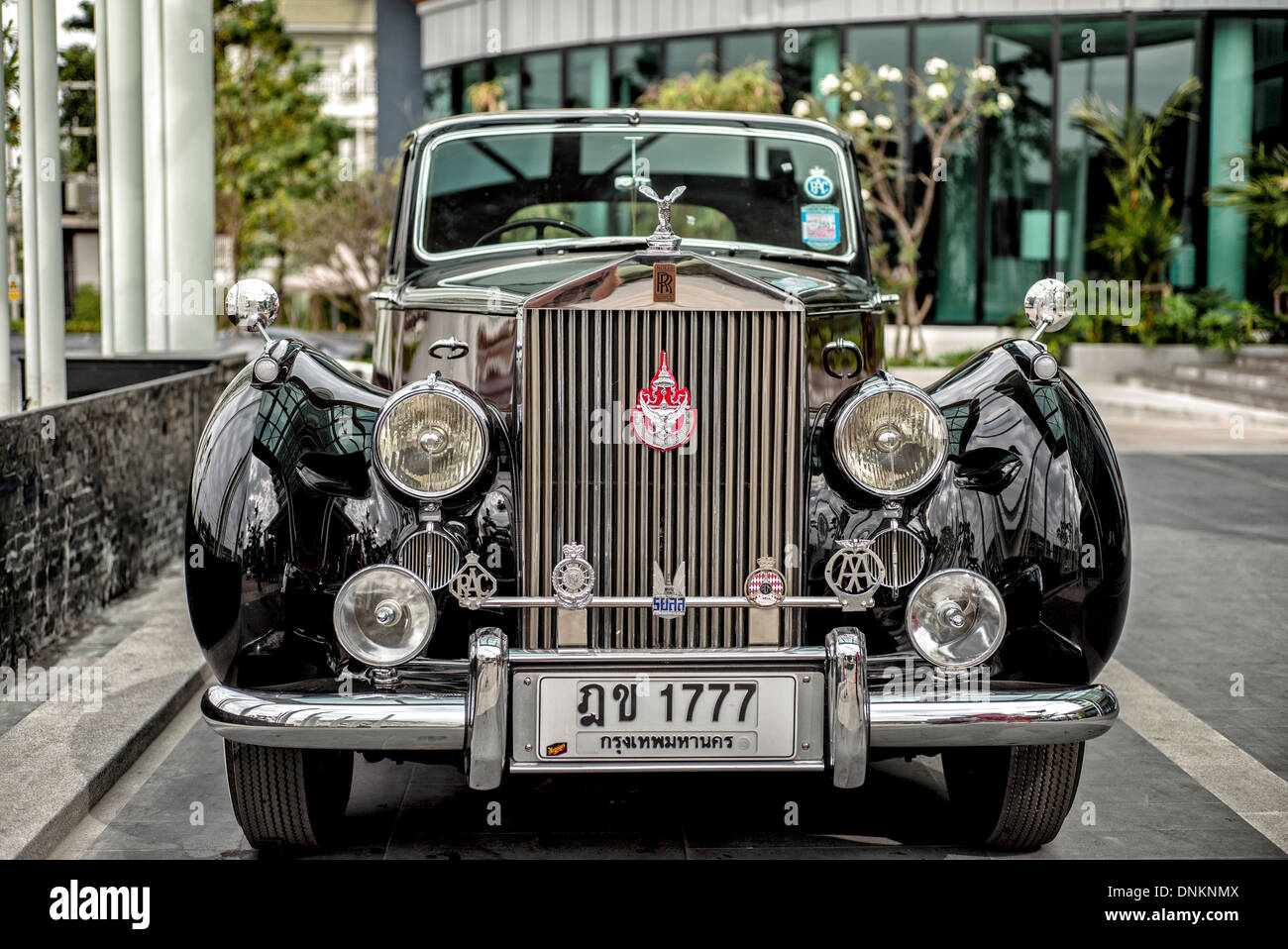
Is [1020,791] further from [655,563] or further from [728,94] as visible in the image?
[728,94]

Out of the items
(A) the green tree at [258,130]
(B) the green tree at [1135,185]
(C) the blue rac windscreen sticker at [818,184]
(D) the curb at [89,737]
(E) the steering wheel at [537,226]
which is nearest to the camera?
(D) the curb at [89,737]

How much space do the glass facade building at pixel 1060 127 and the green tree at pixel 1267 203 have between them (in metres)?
0.87

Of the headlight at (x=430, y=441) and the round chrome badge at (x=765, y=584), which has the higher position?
the headlight at (x=430, y=441)

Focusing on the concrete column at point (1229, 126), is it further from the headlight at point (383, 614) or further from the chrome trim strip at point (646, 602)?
the headlight at point (383, 614)

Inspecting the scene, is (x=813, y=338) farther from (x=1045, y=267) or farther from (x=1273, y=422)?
(x=1045, y=267)

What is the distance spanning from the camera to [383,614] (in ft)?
10.5

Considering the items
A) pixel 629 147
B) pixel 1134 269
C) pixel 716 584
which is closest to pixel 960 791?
pixel 716 584

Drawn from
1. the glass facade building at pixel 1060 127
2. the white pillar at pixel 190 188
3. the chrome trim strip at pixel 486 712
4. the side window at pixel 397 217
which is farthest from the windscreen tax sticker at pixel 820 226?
the glass facade building at pixel 1060 127

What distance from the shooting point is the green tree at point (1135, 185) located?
18.7 m

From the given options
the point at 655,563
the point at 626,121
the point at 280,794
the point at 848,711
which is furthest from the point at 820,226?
the point at 280,794

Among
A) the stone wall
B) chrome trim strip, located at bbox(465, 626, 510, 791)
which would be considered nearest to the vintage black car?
chrome trim strip, located at bbox(465, 626, 510, 791)

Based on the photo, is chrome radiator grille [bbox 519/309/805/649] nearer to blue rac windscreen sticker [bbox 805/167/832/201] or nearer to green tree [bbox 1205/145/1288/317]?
blue rac windscreen sticker [bbox 805/167/832/201]

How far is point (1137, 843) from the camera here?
12.6 feet
